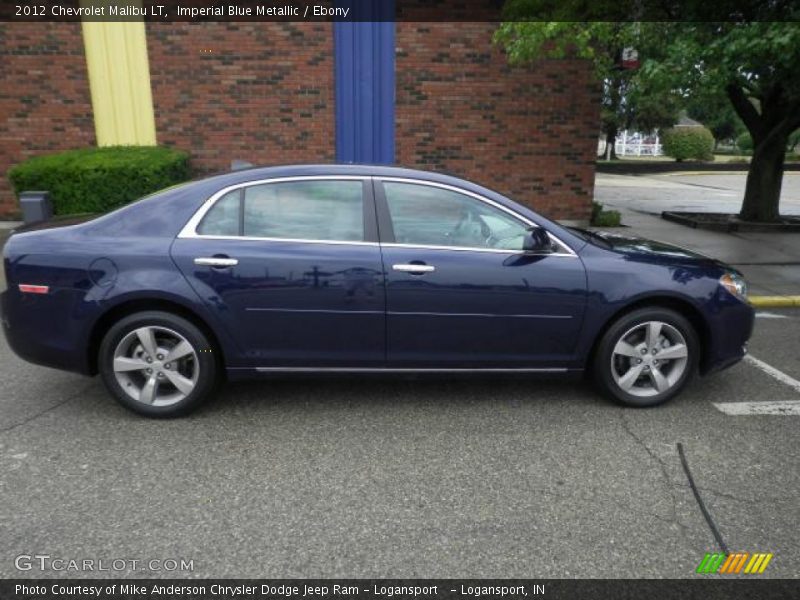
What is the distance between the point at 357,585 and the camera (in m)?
2.32

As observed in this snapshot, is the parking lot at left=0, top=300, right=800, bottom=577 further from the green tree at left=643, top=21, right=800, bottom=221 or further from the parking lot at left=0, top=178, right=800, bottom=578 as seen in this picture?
the green tree at left=643, top=21, right=800, bottom=221

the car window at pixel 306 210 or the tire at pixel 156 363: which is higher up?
the car window at pixel 306 210

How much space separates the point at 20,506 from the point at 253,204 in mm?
1997

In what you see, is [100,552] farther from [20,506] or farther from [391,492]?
[391,492]

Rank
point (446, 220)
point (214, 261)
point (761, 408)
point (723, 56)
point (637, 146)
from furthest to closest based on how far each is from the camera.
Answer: point (637, 146) < point (723, 56) < point (761, 408) < point (446, 220) < point (214, 261)

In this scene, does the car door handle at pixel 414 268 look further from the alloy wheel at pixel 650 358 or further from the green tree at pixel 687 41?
the green tree at pixel 687 41

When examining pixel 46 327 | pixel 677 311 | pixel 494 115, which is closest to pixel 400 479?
pixel 677 311

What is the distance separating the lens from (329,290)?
11.6ft

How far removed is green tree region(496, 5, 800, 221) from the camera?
610cm

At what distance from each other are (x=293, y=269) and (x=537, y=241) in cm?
151

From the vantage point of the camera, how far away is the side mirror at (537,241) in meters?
3.66

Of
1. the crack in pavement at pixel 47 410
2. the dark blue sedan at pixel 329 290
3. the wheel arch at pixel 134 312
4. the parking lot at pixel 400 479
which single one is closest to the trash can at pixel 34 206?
the parking lot at pixel 400 479

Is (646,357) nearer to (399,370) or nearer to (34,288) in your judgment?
(399,370)

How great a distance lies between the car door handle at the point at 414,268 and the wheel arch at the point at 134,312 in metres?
1.19
